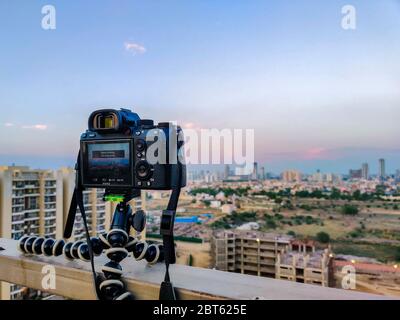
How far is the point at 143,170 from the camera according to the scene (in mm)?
612

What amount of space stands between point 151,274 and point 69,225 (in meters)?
0.28

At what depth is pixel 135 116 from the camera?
0.71 meters

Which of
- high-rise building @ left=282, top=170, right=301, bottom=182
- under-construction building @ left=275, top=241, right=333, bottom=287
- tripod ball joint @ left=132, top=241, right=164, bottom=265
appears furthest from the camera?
high-rise building @ left=282, top=170, right=301, bottom=182

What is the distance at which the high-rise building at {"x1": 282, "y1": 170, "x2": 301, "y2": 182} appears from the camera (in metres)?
1.68

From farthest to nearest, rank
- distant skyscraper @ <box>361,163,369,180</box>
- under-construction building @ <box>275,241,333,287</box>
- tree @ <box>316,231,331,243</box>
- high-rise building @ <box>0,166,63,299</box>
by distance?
high-rise building @ <box>0,166,63,299</box> < tree @ <box>316,231,331,243</box> < distant skyscraper @ <box>361,163,369,180</box> < under-construction building @ <box>275,241,333,287</box>

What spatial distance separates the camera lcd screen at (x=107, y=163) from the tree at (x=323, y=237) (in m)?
1.66

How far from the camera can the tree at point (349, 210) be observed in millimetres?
1688

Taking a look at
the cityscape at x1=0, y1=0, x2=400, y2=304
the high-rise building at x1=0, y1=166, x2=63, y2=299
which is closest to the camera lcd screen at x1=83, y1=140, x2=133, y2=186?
the cityscape at x1=0, y1=0, x2=400, y2=304

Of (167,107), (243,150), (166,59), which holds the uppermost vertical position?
(166,59)

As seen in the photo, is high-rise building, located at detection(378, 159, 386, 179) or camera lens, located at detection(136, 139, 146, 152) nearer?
camera lens, located at detection(136, 139, 146, 152)

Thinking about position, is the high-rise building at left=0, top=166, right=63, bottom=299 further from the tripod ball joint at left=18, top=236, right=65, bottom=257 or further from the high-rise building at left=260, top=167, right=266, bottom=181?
→ the high-rise building at left=260, top=167, right=266, bottom=181

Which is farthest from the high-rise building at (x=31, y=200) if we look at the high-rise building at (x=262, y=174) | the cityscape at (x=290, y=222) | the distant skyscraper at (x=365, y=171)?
the distant skyscraper at (x=365, y=171)
